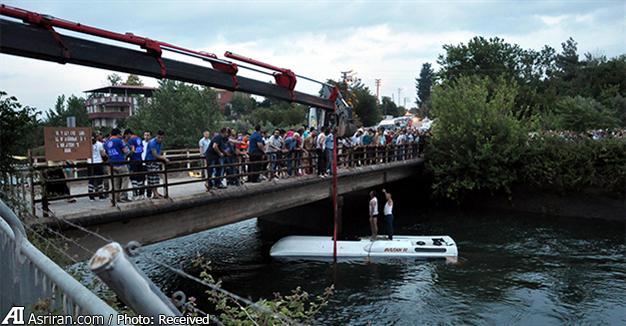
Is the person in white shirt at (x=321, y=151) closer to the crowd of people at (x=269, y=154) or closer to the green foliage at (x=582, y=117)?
the crowd of people at (x=269, y=154)

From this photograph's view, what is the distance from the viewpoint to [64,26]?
8820 millimetres

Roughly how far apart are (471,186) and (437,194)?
2.55 metres

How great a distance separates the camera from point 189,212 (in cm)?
1307

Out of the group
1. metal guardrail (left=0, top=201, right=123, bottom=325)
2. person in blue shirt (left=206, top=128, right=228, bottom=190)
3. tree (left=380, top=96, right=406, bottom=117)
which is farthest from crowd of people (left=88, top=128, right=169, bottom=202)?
tree (left=380, top=96, right=406, bottom=117)

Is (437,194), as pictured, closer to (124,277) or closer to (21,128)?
(21,128)

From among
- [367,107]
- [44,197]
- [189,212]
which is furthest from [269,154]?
[367,107]

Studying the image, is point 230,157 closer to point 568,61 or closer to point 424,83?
point 568,61

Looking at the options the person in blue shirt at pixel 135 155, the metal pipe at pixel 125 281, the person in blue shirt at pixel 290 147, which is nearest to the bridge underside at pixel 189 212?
the person in blue shirt at pixel 290 147

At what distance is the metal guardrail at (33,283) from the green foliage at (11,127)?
6.18 meters

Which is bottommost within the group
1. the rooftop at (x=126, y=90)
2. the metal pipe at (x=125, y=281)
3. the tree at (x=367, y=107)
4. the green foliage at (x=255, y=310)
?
the green foliage at (x=255, y=310)

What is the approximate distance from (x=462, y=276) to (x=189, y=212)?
9096mm

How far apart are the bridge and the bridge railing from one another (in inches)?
2.6

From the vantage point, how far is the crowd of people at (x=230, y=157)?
12.3 meters

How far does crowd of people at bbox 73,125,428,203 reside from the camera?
12258mm
